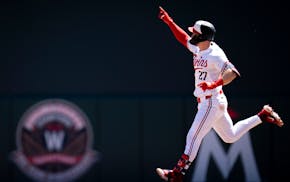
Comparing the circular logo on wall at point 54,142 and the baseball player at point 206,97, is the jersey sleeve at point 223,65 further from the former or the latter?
the circular logo on wall at point 54,142

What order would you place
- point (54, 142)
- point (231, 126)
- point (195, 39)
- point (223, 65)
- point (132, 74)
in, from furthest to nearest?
point (132, 74) → point (54, 142) → point (231, 126) → point (195, 39) → point (223, 65)

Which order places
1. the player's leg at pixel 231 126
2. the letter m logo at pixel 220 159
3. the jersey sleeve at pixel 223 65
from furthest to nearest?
1. the letter m logo at pixel 220 159
2. the player's leg at pixel 231 126
3. the jersey sleeve at pixel 223 65

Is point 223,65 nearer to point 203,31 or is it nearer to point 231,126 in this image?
point 203,31

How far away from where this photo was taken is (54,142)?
9164 millimetres

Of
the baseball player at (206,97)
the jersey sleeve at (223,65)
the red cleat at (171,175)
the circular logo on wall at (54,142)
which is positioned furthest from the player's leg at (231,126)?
the circular logo on wall at (54,142)

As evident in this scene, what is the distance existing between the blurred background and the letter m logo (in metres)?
0.06

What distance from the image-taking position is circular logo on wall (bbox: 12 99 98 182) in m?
9.14

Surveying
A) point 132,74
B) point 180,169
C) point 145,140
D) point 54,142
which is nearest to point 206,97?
point 180,169

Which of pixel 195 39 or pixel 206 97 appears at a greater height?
pixel 195 39

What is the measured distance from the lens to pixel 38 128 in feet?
30.1

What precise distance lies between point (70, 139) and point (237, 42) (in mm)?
2260

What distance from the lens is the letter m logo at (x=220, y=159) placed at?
9.25m

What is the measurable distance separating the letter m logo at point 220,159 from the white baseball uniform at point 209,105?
6.22 ft

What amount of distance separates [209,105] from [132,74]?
230 centimetres
